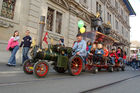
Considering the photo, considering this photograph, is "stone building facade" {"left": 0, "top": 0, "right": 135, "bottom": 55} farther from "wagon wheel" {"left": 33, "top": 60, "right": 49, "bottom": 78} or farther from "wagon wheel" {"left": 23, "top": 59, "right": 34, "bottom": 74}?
"wagon wheel" {"left": 33, "top": 60, "right": 49, "bottom": 78}

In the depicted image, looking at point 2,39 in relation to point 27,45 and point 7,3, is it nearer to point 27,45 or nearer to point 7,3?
point 27,45

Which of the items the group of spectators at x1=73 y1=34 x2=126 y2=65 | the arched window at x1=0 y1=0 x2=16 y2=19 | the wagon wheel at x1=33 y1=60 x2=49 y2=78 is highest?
the arched window at x1=0 y1=0 x2=16 y2=19

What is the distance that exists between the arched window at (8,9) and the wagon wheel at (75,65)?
5.17 metres

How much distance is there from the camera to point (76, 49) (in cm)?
492

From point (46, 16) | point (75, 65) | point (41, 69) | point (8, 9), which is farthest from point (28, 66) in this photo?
point (46, 16)

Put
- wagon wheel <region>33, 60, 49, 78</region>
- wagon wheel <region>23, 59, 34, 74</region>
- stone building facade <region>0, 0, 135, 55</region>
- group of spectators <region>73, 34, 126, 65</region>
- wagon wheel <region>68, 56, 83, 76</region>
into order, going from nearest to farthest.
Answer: wagon wheel <region>33, 60, 49, 78</region>, wagon wheel <region>23, 59, 34, 74</region>, wagon wheel <region>68, 56, 83, 76</region>, group of spectators <region>73, 34, 126, 65</region>, stone building facade <region>0, 0, 135, 55</region>

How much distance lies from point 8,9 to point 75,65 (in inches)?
219

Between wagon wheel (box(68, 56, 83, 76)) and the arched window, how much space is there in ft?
16.9

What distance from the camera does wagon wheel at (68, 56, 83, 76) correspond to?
161 inches

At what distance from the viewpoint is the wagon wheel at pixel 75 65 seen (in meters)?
4.09

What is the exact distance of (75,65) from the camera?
429 cm

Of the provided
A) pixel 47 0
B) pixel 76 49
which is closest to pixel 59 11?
pixel 47 0

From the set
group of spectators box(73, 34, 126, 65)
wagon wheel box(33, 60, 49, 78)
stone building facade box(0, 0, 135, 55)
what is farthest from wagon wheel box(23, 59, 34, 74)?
stone building facade box(0, 0, 135, 55)

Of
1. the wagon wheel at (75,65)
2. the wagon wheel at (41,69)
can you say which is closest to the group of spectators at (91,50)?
the wagon wheel at (75,65)
